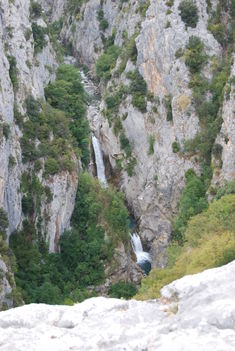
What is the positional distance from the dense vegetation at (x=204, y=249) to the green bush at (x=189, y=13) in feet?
91.5

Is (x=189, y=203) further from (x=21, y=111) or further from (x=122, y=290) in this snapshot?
(x=21, y=111)

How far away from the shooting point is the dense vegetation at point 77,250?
42094 mm

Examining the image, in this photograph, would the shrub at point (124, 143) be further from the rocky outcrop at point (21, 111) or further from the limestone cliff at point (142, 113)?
the rocky outcrop at point (21, 111)

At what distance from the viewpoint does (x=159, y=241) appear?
54.9 m

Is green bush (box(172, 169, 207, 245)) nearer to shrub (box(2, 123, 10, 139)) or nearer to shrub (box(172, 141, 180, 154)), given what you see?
shrub (box(172, 141, 180, 154))

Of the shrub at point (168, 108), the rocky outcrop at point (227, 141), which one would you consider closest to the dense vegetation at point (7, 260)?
the rocky outcrop at point (227, 141)

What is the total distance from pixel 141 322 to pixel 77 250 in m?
32.8

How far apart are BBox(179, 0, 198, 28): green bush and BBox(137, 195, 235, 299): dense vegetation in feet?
91.5

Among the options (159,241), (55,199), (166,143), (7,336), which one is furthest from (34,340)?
(166,143)

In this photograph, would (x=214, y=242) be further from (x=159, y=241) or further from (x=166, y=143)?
(x=166, y=143)

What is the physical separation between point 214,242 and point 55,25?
92911 millimetres

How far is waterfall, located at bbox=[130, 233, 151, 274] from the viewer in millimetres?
53156

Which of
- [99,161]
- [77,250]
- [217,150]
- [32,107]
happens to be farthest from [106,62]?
[77,250]

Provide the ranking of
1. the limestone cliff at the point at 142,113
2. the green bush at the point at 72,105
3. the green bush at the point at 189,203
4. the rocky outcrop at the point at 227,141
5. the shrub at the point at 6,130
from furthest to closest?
the green bush at the point at 72,105, the green bush at the point at 189,203, the rocky outcrop at the point at 227,141, the limestone cliff at the point at 142,113, the shrub at the point at 6,130
